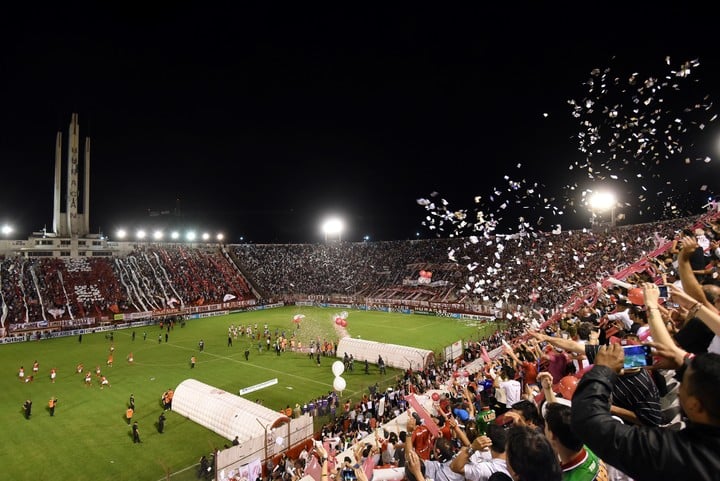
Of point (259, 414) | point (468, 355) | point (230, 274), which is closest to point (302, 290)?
point (230, 274)

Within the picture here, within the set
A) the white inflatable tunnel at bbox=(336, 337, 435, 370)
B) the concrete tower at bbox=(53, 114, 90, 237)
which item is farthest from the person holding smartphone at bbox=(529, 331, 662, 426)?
the concrete tower at bbox=(53, 114, 90, 237)

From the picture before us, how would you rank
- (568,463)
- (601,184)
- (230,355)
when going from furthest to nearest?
(601,184), (230,355), (568,463)

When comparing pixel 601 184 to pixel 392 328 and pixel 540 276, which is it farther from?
pixel 392 328

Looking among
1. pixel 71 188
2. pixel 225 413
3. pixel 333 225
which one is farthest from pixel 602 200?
pixel 71 188

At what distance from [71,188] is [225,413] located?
49.1m

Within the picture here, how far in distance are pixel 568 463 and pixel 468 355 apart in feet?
78.2

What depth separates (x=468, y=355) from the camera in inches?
1003

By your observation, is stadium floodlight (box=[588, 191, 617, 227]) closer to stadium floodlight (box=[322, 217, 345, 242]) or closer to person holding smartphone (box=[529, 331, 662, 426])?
stadium floodlight (box=[322, 217, 345, 242])

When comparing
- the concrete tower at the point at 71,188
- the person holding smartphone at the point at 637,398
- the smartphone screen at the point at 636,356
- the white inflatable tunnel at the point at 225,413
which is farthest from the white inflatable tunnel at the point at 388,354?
the concrete tower at the point at 71,188

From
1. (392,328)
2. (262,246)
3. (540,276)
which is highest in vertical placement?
(262,246)

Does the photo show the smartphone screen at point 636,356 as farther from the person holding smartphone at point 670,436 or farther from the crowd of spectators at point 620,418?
the person holding smartphone at point 670,436

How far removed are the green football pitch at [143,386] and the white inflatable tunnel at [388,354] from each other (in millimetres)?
579

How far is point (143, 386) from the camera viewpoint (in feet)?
76.0

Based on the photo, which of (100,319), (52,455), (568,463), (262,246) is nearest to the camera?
(568,463)
